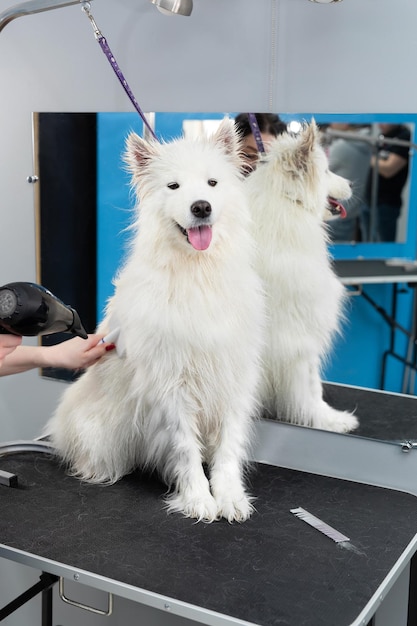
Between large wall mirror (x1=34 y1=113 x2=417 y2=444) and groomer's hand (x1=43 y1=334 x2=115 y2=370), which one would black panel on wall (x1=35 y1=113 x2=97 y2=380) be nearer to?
large wall mirror (x1=34 y1=113 x2=417 y2=444)

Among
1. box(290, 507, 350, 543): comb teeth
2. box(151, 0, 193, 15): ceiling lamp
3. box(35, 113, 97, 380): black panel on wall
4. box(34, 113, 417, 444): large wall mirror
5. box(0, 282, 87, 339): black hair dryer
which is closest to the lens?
box(0, 282, 87, 339): black hair dryer

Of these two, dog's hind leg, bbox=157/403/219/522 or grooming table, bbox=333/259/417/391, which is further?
grooming table, bbox=333/259/417/391

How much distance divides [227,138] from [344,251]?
0.42m

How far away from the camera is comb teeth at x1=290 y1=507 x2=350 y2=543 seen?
160 centimetres

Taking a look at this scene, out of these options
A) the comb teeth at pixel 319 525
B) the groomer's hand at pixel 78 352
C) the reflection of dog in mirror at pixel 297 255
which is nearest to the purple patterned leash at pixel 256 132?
the reflection of dog in mirror at pixel 297 255

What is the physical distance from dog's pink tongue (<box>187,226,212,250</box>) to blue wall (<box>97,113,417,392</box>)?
332mm

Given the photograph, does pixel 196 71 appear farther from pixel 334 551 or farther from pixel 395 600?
pixel 395 600

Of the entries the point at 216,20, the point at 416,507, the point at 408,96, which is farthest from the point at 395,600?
the point at 216,20

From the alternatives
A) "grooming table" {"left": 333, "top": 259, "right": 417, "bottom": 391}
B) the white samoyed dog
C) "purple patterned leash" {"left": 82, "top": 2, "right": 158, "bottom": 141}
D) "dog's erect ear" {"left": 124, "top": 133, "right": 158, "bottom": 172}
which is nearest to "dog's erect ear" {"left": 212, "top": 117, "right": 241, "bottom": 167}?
the white samoyed dog

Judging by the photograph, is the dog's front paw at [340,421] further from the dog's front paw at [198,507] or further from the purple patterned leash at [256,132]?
the purple patterned leash at [256,132]

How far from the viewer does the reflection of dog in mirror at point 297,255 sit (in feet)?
6.05

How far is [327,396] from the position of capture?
197cm

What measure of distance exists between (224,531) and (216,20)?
1326 millimetres

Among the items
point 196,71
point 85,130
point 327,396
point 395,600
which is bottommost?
point 395,600
